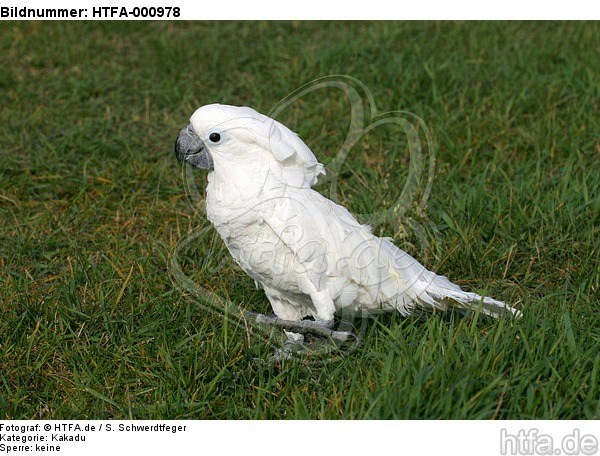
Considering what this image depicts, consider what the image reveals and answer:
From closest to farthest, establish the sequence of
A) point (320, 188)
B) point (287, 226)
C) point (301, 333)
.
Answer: point (287, 226) → point (301, 333) → point (320, 188)

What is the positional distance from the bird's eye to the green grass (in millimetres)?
754

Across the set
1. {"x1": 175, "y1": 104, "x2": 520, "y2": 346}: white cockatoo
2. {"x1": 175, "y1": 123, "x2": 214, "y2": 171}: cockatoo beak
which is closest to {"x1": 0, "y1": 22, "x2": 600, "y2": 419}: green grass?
{"x1": 175, "y1": 104, "x2": 520, "y2": 346}: white cockatoo

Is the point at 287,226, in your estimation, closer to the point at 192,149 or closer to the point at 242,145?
the point at 242,145

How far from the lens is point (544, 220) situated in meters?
3.80

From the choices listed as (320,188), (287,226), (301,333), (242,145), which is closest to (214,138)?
(242,145)

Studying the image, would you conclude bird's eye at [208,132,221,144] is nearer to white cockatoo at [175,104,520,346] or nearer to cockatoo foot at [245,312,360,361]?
white cockatoo at [175,104,520,346]

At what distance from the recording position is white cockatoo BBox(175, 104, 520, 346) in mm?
2828

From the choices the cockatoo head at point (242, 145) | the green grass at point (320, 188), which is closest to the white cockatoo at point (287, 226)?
the cockatoo head at point (242, 145)

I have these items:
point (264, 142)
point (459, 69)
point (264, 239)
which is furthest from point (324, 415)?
point (459, 69)

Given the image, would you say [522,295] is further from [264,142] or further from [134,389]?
A: [134,389]

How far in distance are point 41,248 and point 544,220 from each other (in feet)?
8.32

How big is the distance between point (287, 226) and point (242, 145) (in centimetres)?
34

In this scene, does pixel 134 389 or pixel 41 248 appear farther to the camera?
pixel 41 248

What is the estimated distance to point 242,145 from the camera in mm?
2840
